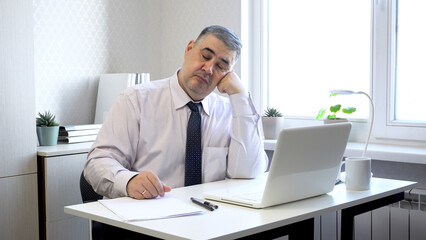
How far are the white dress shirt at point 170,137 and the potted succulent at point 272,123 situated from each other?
93 centimetres

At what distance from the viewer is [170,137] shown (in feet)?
7.48

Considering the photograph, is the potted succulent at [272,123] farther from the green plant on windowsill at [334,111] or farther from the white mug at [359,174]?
the white mug at [359,174]

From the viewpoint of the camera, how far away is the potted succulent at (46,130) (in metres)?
2.96

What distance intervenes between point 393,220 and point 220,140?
3.52 feet

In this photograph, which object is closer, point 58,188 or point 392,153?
point 392,153

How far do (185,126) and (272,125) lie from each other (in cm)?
111

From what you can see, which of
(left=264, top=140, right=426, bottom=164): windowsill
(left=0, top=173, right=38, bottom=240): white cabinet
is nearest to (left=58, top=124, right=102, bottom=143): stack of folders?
(left=0, top=173, right=38, bottom=240): white cabinet

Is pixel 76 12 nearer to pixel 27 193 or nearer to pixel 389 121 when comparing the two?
pixel 27 193

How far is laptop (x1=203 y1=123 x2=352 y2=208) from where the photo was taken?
1.62m

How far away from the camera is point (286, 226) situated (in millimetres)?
1598

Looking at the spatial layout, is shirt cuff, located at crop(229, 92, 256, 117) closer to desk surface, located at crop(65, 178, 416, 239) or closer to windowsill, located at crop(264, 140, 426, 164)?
desk surface, located at crop(65, 178, 416, 239)

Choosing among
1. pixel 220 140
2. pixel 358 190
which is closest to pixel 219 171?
pixel 220 140

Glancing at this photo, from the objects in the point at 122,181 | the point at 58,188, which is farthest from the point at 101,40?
the point at 122,181

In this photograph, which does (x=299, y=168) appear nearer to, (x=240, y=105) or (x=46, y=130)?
(x=240, y=105)
